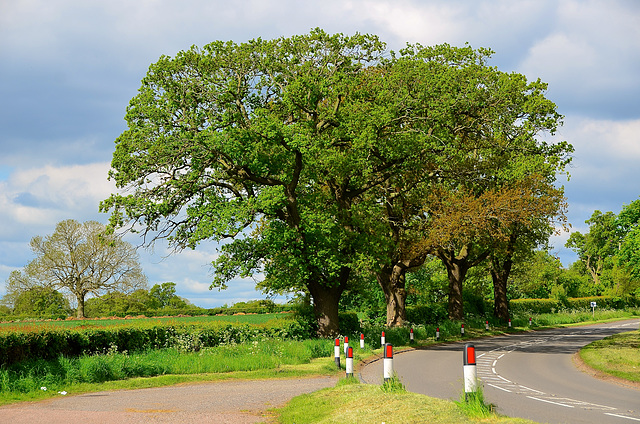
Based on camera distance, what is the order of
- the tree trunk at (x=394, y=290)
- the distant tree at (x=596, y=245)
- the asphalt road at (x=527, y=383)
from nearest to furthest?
the asphalt road at (x=527, y=383) < the tree trunk at (x=394, y=290) < the distant tree at (x=596, y=245)

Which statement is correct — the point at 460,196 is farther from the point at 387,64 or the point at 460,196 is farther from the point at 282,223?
the point at 282,223

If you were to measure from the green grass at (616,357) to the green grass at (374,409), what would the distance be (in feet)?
37.8

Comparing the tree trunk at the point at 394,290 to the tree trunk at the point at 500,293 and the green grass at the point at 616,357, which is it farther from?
the tree trunk at the point at 500,293

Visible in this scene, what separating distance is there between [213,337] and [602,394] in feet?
47.6

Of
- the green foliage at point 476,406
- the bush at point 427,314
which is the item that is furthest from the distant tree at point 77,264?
the green foliage at point 476,406

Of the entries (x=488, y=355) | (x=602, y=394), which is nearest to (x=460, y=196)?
(x=488, y=355)

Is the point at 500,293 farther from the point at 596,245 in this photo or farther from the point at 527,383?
the point at 596,245

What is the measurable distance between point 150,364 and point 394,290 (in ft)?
68.4

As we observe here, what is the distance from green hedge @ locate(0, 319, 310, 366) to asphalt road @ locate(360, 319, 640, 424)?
17.6ft

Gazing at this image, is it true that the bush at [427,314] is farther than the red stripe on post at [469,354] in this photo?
Yes

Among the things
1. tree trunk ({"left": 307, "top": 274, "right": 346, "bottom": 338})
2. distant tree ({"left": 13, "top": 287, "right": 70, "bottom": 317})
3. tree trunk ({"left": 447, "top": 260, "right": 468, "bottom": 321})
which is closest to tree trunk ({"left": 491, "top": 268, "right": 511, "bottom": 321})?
tree trunk ({"left": 447, "top": 260, "right": 468, "bottom": 321})

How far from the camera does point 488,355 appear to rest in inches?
1048

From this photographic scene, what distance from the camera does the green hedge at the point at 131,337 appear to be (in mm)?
17000

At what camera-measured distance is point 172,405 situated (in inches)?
501
